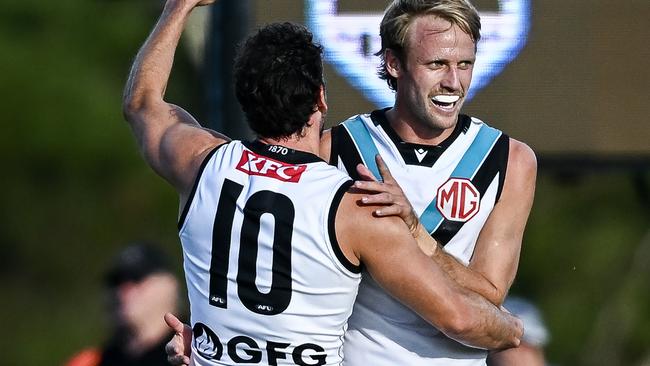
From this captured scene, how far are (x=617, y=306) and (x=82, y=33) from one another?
536cm

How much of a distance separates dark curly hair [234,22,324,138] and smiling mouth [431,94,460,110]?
42cm

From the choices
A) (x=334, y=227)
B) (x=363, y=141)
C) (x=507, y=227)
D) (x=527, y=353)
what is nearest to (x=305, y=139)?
(x=334, y=227)

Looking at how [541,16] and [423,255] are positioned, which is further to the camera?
[541,16]

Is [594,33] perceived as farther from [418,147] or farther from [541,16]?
[418,147]

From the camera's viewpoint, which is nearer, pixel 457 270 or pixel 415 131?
pixel 457 270

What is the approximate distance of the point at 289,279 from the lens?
358cm

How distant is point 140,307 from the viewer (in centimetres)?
548

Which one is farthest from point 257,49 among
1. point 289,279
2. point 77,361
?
point 77,361

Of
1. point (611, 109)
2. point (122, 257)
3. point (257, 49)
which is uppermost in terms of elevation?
point (257, 49)

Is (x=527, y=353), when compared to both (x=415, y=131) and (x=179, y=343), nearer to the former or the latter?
(x=415, y=131)

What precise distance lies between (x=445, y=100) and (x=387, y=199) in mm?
531

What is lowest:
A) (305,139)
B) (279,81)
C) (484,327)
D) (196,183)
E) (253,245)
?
(484,327)

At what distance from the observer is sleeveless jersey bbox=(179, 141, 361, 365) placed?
3.55m

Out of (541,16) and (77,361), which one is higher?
(541,16)
